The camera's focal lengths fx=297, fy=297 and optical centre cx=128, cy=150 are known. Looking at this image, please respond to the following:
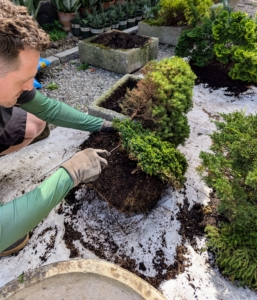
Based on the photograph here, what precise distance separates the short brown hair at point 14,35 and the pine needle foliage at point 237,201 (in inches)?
50.1

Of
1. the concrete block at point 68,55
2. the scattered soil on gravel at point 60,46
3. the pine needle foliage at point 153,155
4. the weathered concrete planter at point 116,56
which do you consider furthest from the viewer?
the scattered soil on gravel at point 60,46

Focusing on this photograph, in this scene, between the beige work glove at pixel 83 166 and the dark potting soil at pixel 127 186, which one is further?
the dark potting soil at pixel 127 186

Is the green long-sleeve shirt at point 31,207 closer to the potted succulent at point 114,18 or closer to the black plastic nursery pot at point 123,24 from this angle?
the potted succulent at point 114,18

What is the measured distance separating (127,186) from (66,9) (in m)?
4.62

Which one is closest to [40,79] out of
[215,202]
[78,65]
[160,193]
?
[78,65]

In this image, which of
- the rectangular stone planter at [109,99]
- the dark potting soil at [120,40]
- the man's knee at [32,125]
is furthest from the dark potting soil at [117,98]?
the dark potting soil at [120,40]

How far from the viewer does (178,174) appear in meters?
2.25

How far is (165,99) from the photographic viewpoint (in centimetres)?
244

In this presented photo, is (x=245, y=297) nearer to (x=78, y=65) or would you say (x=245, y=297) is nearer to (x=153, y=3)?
(x=78, y=65)

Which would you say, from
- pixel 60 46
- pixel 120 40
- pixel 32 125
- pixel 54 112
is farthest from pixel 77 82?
pixel 54 112

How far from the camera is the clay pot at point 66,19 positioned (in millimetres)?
5590

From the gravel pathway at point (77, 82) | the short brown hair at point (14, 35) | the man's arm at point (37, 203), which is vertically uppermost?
the short brown hair at point (14, 35)

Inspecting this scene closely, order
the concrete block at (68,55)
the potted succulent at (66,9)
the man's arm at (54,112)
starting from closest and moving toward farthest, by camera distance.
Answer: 1. the man's arm at (54,112)
2. the concrete block at (68,55)
3. the potted succulent at (66,9)

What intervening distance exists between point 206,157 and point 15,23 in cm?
138
